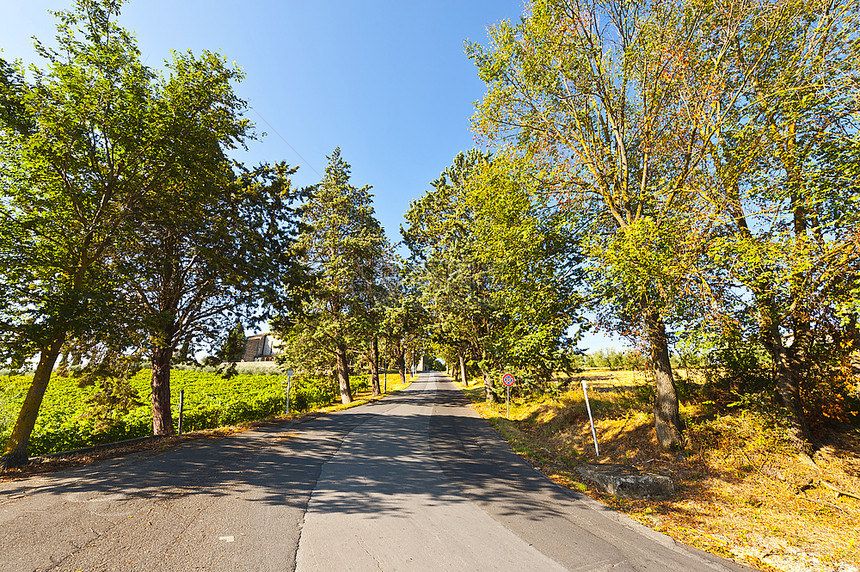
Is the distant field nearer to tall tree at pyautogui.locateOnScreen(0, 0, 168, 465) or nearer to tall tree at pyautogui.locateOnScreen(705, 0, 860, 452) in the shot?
tall tree at pyautogui.locateOnScreen(0, 0, 168, 465)

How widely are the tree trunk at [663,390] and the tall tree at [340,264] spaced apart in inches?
578

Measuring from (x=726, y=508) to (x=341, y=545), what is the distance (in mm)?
6665

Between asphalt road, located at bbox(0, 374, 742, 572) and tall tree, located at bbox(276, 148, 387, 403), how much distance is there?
38.9ft

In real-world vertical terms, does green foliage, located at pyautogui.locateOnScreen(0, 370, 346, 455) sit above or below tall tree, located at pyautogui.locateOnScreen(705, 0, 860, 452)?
below

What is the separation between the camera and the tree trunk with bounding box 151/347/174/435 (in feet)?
34.3

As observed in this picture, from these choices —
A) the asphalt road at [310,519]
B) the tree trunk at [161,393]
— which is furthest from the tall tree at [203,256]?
the asphalt road at [310,519]

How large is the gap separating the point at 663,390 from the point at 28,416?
1456 cm

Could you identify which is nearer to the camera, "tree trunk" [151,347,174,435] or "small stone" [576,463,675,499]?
"small stone" [576,463,675,499]

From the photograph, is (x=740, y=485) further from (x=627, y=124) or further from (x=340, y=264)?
(x=340, y=264)

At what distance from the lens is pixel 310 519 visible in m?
4.91

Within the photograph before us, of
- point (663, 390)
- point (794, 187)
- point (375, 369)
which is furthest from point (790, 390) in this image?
point (375, 369)

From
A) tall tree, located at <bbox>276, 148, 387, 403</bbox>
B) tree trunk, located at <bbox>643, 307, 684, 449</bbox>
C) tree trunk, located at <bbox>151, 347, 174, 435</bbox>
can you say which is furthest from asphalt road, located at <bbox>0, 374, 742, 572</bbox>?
tall tree, located at <bbox>276, 148, 387, 403</bbox>

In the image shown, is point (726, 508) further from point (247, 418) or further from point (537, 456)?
point (247, 418)

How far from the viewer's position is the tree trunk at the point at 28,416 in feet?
22.1
